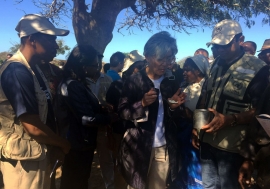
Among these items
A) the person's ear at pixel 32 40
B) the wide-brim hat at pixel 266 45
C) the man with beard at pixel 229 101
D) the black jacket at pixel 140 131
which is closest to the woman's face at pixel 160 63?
the black jacket at pixel 140 131

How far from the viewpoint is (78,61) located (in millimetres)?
2469

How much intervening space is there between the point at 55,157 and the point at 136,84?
41.4 inches

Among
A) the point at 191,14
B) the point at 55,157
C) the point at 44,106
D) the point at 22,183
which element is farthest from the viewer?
the point at 191,14

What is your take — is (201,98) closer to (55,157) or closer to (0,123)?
(55,157)

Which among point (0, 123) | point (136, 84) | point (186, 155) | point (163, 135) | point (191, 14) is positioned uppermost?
point (191, 14)

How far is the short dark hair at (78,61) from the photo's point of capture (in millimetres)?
2443

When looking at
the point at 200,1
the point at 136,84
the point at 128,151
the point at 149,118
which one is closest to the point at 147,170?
the point at 128,151

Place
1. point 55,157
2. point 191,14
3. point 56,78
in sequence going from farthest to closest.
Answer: point 191,14, point 56,78, point 55,157

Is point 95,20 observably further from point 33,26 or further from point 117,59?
point 33,26

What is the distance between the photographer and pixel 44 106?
77.7 inches

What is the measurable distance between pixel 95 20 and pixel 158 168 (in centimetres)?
514

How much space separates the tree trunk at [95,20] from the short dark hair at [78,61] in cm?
411

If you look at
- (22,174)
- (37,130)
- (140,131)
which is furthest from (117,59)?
(22,174)

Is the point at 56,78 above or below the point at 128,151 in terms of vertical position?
above
